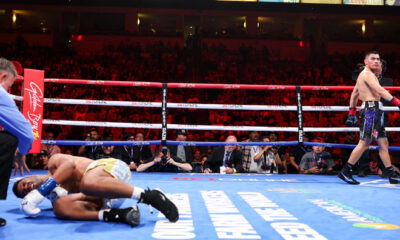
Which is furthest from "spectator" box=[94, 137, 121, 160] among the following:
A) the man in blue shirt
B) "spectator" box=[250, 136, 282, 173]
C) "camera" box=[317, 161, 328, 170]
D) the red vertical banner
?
the man in blue shirt

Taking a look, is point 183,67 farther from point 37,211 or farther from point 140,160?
point 37,211

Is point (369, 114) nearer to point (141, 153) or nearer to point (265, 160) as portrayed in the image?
point (265, 160)

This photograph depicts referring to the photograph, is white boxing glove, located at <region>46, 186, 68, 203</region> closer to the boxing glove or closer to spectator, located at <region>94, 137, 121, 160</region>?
spectator, located at <region>94, 137, 121, 160</region>

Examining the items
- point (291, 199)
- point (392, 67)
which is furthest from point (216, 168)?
point (392, 67)

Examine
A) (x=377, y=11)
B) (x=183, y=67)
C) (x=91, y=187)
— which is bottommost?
(x=91, y=187)

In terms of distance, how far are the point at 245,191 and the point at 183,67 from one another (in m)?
6.82

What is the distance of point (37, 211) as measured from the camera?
171 centimetres

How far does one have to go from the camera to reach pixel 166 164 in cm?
417

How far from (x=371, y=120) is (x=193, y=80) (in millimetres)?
5876

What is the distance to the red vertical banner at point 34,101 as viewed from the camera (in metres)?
3.35

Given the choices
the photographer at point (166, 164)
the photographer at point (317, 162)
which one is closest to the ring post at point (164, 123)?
the photographer at point (166, 164)

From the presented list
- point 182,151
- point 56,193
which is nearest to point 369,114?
point 182,151

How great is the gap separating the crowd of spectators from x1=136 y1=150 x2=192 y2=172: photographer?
1.15 meters

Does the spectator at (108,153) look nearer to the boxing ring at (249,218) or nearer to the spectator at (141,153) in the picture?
the spectator at (141,153)
